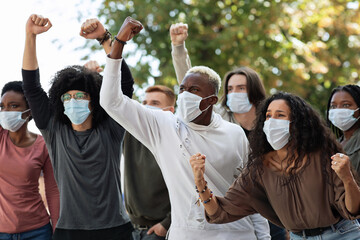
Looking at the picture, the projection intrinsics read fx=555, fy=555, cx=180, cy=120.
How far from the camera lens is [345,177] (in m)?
3.86

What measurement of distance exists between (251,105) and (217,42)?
22.8ft

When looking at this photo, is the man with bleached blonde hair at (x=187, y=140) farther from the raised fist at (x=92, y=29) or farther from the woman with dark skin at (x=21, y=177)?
the woman with dark skin at (x=21, y=177)

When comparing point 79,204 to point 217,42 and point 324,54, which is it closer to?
point 217,42

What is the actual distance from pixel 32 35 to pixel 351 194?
3.02m

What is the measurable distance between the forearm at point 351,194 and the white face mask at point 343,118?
221 centimetres

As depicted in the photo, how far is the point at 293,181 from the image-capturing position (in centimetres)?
429

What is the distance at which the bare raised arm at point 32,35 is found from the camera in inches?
193

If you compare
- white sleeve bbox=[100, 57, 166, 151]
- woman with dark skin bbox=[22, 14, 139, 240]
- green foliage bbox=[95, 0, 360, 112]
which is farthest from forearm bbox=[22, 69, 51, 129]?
green foliage bbox=[95, 0, 360, 112]

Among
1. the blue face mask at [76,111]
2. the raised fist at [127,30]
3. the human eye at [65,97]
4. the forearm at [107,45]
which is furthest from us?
the human eye at [65,97]

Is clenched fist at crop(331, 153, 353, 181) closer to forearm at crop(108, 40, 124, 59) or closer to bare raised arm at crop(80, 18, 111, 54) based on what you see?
forearm at crop(108, 40, 124, 59)

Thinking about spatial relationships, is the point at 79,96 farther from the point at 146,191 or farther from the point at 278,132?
the point at 278,132

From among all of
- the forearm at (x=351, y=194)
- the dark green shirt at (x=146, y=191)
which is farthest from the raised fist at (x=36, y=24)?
the forearm at (x=351, y=194)

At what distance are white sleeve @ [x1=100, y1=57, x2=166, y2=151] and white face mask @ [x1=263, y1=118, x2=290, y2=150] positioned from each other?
0.90 m

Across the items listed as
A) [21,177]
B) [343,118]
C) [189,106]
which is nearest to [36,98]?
[21,177]
